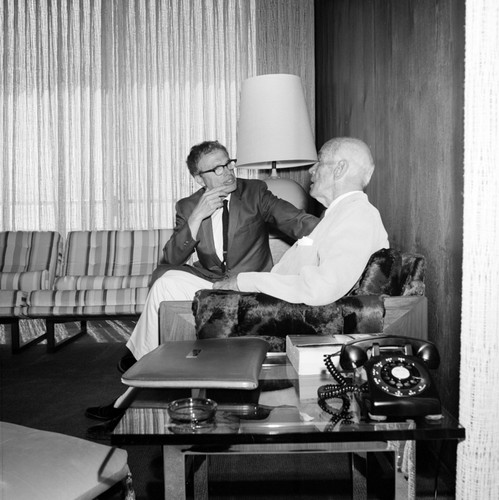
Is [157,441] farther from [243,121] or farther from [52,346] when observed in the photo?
[52,346]

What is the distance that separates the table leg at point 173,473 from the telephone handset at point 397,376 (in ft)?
1.17

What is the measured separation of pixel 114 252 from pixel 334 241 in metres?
2.99

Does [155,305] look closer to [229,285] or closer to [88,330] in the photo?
[229,285]

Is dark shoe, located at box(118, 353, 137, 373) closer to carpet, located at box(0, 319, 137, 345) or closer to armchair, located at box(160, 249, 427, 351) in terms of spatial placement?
armchair, located at box(160, 249, 427, 351)

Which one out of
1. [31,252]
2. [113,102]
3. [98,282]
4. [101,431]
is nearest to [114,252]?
[98,282]

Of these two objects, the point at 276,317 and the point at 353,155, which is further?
the point at 353,155

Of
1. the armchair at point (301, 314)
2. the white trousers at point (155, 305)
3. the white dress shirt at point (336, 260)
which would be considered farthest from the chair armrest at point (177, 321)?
the white trousers at point (155, 305)

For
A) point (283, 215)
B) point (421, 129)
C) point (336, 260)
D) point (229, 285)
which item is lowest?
point (229, 285)

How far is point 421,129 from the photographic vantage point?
6.53 feet

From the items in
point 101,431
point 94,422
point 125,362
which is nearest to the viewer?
point 101,431

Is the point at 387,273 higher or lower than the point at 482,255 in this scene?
lower

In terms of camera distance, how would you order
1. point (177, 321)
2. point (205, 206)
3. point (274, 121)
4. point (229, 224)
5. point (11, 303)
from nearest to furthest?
point (177, 321)
point (205, 206)
point (229, 224)
point (274, 121)
point (11, 303)

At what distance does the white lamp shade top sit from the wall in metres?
0.31

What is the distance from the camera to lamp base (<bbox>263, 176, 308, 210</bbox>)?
10.8 feet
